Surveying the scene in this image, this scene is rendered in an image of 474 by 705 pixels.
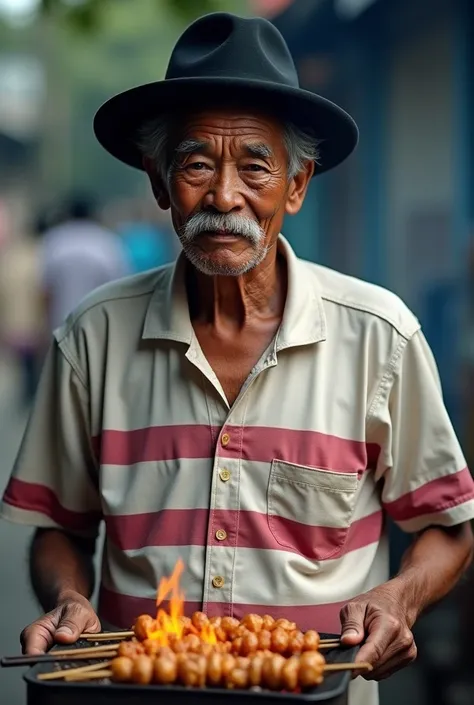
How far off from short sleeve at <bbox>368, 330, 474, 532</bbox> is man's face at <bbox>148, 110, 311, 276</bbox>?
46 centimetres

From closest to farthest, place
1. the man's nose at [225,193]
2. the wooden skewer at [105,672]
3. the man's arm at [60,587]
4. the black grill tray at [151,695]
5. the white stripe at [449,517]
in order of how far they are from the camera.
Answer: the black grill tray at [151,695] < the wooden skewer at [105,672] < the man's arm at [60,587] < the man's nose at [225,193] < the white stripe at [449,517]

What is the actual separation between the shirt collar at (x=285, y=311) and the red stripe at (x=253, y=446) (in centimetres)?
23

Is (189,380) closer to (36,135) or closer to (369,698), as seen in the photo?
(369,698)

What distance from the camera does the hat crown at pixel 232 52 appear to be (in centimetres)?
300

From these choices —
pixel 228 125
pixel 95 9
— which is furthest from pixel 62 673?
pixel 95 9

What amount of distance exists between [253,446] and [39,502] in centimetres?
66

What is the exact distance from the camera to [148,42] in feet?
183

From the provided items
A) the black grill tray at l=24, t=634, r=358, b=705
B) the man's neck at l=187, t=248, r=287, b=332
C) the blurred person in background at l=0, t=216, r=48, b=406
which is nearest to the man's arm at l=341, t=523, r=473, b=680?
the black grill tray at l=24, t=634, r=358, b=705

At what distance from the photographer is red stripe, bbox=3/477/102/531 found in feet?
10.8

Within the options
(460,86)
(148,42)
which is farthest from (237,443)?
(148,42)

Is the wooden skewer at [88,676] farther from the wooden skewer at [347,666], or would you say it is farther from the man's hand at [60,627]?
the wooden skewer at [347,666]

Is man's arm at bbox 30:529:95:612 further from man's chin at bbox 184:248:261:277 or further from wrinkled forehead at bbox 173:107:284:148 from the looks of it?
wrinkled forehead at bbox 173:107:284:148

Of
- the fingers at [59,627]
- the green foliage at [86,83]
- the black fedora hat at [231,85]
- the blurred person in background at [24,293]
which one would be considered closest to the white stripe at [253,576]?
the fingers at [59,627]

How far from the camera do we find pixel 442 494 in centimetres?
310
